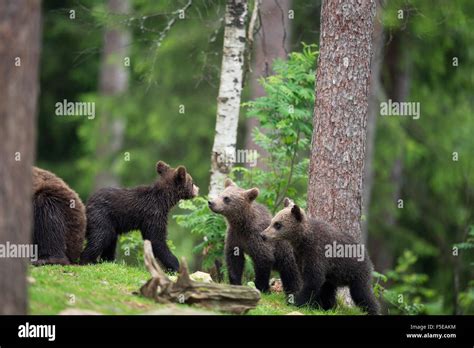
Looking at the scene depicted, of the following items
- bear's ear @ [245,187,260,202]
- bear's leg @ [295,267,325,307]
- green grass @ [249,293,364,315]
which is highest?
bear's ear @ [245,187,260,202]

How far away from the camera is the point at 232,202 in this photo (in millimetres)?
11969

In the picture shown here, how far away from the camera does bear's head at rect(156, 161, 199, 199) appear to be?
1264cm

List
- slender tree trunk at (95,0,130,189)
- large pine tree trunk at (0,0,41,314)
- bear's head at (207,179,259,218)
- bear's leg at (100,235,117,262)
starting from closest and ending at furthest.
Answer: large pine tree trunk at (0,0,41,314)
bear's head at (207,179,259,218)
bear's leg at (100,235,117,262)
slender tree trunk at (95,0,130,189)

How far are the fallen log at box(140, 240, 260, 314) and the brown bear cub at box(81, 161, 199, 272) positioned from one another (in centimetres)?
256

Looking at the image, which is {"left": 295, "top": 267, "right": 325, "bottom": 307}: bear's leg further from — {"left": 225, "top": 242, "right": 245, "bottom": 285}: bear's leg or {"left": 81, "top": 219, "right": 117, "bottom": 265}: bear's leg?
{"left": 81, "top": 219, "right": 117, "bottom": 265}: bear's leg

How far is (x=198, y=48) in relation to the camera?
791 inches

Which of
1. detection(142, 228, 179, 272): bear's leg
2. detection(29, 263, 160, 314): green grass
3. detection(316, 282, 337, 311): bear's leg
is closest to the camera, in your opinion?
detection(29, 263, 160, 314): green grass

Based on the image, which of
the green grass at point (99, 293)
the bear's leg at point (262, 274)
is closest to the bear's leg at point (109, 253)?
the green grass at point (99, 293)

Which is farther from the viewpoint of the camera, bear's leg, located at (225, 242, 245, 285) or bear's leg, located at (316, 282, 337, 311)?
bear's leg, located at (225, 242, 245, 285)

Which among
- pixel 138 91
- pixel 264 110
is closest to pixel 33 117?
pixel 264 110

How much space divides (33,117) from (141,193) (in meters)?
5.39

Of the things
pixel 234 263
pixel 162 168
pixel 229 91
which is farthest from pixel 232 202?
pixel 229 91

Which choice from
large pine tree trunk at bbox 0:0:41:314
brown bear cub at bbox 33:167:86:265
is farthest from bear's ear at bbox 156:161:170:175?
large pine tree trunk at bbox 0:0:41:314
